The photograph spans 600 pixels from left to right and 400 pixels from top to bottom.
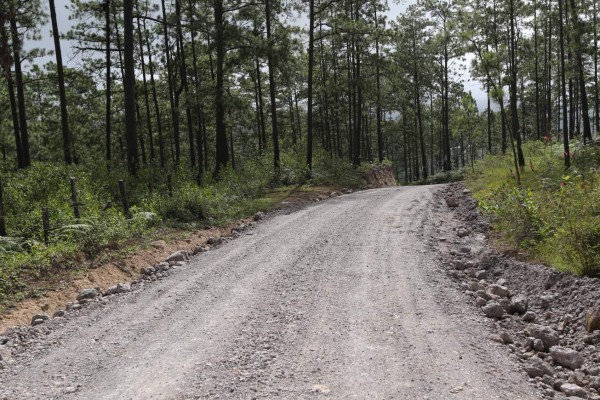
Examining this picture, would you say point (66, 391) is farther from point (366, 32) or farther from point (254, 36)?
point (366, 32)

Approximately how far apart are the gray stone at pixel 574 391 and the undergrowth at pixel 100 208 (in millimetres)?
7345

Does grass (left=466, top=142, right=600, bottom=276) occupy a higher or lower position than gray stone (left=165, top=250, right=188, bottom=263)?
higher

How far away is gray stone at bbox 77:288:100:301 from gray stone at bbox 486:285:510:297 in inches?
245

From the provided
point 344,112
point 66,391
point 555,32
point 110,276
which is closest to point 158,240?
point 110,276

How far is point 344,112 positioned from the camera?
35.7 meters

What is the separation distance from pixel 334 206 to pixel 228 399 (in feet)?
38.5

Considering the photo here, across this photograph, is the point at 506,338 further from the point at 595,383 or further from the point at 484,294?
the point at 484,294

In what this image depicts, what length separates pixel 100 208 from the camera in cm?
1272

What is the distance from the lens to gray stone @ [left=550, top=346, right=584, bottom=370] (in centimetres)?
454

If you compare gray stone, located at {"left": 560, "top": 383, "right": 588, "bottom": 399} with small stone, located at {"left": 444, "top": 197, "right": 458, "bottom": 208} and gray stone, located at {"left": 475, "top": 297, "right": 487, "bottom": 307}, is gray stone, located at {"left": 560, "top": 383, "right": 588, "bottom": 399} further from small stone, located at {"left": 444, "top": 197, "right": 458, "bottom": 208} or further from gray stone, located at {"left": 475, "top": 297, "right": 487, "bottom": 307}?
small stone, located at {"left": 444, "top": 197, "right": 458, "bottom": 208}

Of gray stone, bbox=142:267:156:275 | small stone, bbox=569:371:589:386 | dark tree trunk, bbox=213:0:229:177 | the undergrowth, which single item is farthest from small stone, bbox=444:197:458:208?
small stone, bbox=569:371:589:386

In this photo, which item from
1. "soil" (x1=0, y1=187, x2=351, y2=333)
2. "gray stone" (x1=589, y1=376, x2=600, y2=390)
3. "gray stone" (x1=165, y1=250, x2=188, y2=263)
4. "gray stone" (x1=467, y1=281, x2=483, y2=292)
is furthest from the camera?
"gray stone" (x1=165, y1=250, x2=188, y2=263)

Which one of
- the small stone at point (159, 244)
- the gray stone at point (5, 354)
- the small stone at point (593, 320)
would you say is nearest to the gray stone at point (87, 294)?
the gray stone at point (5, 354)

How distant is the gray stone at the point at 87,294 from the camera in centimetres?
746
